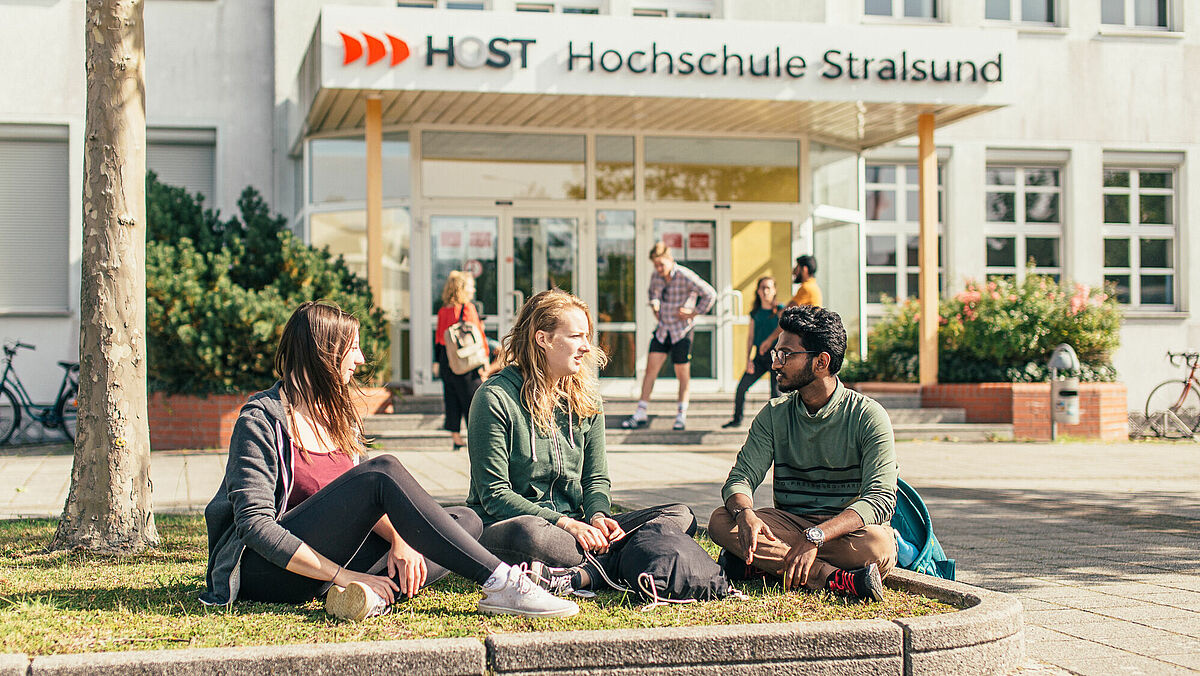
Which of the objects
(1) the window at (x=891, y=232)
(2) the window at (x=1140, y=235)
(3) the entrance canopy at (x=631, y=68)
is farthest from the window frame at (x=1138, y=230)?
(3) the entrance canopy at (x=631, y=68)

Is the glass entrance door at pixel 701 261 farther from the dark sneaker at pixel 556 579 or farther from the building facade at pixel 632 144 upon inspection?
the dark sneaker at pixel 556 579

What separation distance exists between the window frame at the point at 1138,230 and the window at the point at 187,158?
13722 mm

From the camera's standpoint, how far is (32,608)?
4305mm

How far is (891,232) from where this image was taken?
706 inches

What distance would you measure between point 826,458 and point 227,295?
341 inches

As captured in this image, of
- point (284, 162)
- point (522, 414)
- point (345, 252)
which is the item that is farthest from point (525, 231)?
point (522, 414)

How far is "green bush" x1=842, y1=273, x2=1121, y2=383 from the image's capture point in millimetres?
14438

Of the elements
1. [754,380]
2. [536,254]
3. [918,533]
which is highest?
[536,254]

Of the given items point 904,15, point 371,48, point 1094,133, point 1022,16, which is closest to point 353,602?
point 371,48

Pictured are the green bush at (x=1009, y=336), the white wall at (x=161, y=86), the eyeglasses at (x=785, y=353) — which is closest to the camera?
the eyeglasses at (x=785, y=353)

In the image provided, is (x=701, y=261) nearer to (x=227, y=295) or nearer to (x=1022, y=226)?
(x=1022, y=226)

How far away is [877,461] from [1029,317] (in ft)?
35.6

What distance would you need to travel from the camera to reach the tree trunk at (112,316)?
5.79 m

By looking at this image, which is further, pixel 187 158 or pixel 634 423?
pixel 187 158
